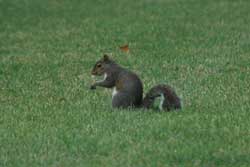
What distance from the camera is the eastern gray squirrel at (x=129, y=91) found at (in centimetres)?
931

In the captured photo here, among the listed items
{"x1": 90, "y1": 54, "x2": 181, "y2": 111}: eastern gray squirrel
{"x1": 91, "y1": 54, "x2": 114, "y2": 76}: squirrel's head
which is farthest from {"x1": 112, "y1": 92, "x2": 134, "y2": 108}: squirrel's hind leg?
{"x1": 91, "y1": 54, "x2": 114, "y2": 76}: squirrel's head

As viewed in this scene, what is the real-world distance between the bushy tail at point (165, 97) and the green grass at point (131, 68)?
158 millimetres

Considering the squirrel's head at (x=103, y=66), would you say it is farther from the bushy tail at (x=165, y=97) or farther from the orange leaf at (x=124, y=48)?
the orange leaf at (x=124, y=48)

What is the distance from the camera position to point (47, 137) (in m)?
8.48

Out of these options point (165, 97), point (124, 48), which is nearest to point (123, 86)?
point (165, 97)

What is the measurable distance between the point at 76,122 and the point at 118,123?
486 millimetres

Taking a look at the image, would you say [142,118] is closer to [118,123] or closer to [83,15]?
[118,123]

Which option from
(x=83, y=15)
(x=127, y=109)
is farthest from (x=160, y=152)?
(x=83, y=15)

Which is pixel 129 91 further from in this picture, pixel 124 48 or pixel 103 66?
pixel 124 48

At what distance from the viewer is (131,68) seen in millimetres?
13227

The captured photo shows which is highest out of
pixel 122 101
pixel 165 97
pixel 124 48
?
pixel 165 97

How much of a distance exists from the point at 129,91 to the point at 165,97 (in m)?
0.44

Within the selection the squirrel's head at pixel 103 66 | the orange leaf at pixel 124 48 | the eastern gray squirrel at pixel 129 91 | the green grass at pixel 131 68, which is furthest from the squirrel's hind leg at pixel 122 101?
the orange leaf at pixel 124 48

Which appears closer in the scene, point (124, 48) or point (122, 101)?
point (122, 101)
